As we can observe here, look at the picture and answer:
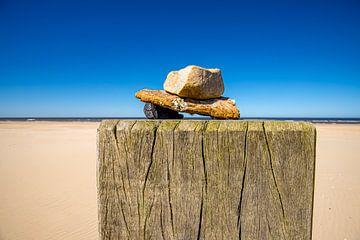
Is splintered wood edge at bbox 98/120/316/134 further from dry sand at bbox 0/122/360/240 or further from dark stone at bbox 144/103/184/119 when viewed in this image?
dry sand at bbox 0/122/360/240

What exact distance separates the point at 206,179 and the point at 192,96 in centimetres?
88

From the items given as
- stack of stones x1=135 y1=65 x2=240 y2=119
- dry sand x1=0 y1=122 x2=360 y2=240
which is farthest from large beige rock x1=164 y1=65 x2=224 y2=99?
dry sand x1=0 y1=122 x2=360 y2=240

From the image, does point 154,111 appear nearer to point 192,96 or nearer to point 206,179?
point 192,96

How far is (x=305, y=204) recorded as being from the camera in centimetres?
109

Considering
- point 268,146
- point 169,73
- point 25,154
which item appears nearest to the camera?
point 268,146

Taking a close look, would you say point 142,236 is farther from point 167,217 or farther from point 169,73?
point 169,73

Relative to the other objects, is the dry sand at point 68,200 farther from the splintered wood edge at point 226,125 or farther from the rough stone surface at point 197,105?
the splintered wood edge at point 226,125

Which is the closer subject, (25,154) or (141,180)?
(141,180)

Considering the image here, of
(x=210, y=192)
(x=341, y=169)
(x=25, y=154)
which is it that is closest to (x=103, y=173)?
(x=210, y=192)

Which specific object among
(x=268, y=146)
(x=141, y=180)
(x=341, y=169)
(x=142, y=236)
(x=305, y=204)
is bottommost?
(x=341, y=169)

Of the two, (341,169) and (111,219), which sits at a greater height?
(111,219)

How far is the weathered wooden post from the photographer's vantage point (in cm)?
108

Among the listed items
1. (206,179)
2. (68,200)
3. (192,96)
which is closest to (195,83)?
(192,96)

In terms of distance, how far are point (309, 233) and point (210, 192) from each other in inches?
19.1
